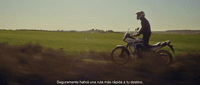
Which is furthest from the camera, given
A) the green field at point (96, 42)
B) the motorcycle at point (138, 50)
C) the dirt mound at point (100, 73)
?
the green field at point (96, 42)

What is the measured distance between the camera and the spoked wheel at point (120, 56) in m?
6.12

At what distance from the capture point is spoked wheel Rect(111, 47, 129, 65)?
6.12 meters

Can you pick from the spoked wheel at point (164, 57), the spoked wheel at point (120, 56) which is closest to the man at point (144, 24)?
the spoked wheel at point (164, 57)

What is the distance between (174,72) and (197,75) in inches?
23.6

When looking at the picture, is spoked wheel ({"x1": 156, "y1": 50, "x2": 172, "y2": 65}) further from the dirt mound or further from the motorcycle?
the dirt mound

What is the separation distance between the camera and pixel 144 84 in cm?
450

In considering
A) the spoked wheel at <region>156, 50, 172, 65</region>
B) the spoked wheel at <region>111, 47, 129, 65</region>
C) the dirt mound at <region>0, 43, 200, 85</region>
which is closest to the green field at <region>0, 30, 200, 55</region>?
the spoked wheel at <region>111, 47, 129, 65</region>

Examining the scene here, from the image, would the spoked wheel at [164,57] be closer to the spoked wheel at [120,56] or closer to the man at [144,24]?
the man at [144,24]

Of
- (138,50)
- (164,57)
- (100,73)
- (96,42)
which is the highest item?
(138,50)

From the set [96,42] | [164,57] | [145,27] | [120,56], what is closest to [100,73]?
[120,56]

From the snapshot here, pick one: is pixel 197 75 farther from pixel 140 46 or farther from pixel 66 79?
pixel 66 79

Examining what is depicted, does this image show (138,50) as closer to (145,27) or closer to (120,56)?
(120,56)

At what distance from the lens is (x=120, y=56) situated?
242 inches

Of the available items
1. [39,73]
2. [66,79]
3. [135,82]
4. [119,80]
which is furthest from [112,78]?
[39,73]
